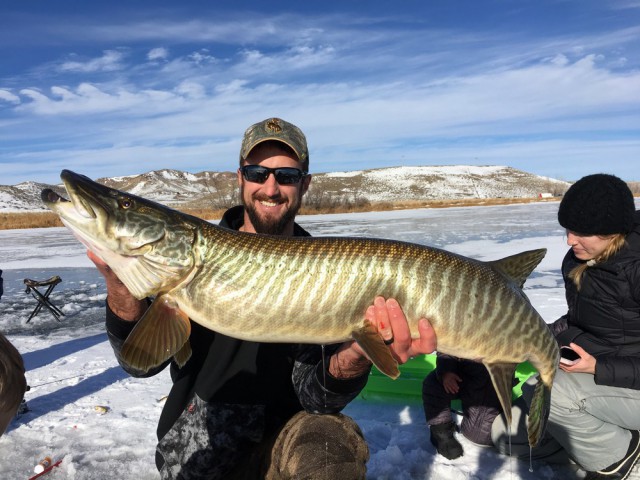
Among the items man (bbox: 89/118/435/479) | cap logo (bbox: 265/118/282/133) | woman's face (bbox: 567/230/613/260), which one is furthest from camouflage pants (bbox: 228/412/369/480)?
woman's face (bbox: 567/230/613/260)

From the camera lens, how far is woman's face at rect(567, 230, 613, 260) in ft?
9.12

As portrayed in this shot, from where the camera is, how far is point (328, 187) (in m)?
67.3

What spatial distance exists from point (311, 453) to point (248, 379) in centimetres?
52

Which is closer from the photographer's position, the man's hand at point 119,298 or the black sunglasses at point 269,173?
the man's hand at point 119,298

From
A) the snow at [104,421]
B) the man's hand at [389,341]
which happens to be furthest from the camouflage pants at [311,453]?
the snow at [104,421]

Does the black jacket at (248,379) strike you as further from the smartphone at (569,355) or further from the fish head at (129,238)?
the smartphone at (569,355)

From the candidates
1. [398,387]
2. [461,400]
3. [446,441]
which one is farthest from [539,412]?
[398,387]

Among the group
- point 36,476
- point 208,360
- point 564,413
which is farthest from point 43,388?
point 564,413

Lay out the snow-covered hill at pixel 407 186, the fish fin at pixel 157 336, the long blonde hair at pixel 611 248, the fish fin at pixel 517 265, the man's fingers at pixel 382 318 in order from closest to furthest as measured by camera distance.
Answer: the fish fin at pixel 157 336 → the man's fingers at pixel 382 318 → the fish fin at pixel 517 265 → the long blonde hair at pixel 611 248 → the snow-covered hill at pixel 407 186

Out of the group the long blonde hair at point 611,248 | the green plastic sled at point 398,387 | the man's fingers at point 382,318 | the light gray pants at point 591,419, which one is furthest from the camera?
the green plastic sled at point 398,387

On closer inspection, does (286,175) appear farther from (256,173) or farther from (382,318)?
(382,318)

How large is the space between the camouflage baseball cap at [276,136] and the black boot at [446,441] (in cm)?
178

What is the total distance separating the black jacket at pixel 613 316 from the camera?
2.55 m

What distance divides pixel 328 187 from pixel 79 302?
6155 centimetres
